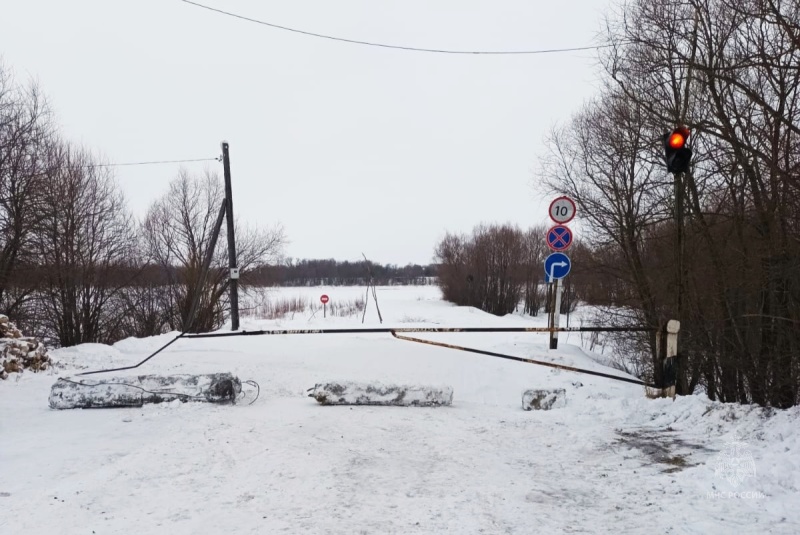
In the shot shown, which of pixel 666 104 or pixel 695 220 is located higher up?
pixel 666 104

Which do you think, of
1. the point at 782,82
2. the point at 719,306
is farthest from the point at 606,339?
the point at 782,82

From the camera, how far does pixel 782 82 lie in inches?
243

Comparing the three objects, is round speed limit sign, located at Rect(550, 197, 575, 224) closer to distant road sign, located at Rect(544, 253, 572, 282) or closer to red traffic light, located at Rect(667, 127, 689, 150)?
distant road sign, located at Rect(544, 253, 572, 282)

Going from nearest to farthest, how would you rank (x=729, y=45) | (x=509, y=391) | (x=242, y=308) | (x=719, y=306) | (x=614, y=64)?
(x=719, y=306) < (x=729, y=45) < (x=509, y=391) < (x=614, y=64) < (x=242, y=308)

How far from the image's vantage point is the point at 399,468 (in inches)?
169

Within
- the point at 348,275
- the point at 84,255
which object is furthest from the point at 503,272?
the point at 348,275

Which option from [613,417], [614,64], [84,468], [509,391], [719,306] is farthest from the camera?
[614,64]

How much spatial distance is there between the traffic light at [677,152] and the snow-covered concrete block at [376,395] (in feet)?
13.3

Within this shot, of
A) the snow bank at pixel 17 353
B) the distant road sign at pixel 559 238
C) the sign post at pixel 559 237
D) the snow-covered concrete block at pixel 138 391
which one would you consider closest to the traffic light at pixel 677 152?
the sign post at pixel 559 237

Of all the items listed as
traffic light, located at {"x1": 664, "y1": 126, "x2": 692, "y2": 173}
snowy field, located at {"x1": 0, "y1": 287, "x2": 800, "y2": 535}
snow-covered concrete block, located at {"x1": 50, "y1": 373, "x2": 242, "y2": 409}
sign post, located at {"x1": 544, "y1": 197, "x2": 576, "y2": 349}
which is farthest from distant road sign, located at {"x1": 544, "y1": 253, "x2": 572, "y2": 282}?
snow-covered concrete block, located at {"x1": 50, "y1": 373, "x2": 242, "y2": 409}

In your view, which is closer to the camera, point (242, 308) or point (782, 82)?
point (782, 82)

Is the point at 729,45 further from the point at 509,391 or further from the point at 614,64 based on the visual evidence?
the point at 509,391

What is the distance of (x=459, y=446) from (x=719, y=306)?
15.4 feet

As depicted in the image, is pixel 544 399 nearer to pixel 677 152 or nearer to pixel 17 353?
pixel 677 152
